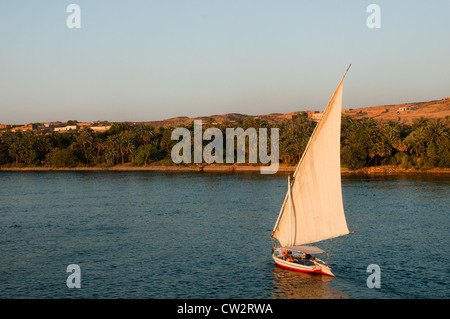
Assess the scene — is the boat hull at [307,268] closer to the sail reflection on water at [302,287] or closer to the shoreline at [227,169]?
the sail reflection on water at [302,287]

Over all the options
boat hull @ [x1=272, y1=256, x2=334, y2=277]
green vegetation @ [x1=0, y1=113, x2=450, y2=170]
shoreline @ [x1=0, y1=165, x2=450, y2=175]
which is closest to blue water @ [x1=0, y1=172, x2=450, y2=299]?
boat hull @ [x1=272, y1=256, x2=334, y2=277]

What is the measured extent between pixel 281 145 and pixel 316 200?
86.5m

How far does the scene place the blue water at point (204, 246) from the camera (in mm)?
29984

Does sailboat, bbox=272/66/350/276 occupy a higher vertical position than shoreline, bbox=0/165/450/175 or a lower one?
higher

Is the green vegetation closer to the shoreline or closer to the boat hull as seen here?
the shoreline

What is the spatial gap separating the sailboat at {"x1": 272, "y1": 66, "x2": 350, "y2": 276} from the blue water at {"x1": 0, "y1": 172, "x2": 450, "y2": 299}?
53.2 inches

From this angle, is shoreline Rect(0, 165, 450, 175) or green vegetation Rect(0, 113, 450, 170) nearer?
shoreline Rect(0, 165, 450, 175)

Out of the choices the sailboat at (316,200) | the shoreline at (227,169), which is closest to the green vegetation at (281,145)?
the shoreline at (227,169)

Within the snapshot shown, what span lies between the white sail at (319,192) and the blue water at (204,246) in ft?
9.79

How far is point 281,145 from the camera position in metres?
118

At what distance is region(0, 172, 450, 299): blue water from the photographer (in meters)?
30.0

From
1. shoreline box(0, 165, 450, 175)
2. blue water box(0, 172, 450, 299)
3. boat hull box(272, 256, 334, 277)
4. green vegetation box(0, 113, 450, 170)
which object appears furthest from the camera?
green vegetation box(0, 113, 450, 170)

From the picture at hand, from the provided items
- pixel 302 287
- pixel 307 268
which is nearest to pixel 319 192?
pixel 307 268
